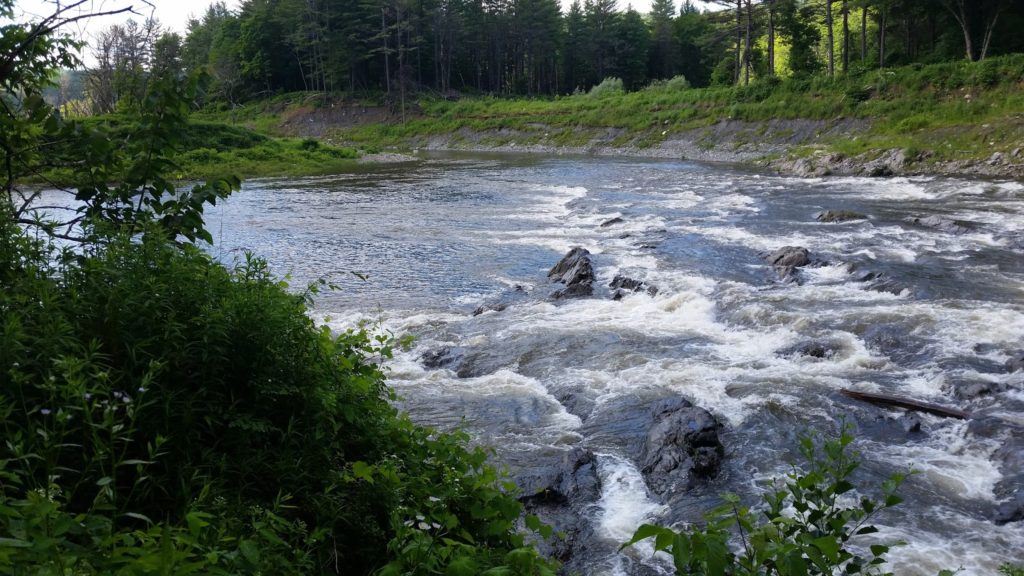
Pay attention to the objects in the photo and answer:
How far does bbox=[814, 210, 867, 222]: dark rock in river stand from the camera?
74.3 ft

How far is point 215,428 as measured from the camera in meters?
3.94

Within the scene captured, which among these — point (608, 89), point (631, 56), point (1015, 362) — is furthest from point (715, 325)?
point (631, 56)

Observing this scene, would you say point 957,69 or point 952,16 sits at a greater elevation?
point 952,16

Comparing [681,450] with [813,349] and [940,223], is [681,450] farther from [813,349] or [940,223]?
[940,223]

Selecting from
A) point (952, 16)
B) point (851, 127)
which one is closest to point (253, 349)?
point (851, 127)

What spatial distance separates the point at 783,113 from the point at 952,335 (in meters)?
38.0

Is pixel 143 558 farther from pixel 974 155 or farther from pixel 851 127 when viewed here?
pixel 851 127

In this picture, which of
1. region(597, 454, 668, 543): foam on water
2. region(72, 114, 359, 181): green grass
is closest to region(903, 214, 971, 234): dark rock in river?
region(597, 454, 668, 543): foam on water

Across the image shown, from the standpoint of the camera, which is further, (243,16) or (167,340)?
(243,16)

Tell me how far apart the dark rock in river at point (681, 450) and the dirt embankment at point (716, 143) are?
27.6 metres

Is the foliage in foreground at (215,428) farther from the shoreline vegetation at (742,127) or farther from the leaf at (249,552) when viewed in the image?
the shoreline vegetation at (742,127)

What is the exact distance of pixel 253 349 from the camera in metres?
4.12

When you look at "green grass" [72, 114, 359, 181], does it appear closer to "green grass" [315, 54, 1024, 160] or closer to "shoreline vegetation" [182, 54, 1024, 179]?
"shoreline vegetation" [182, 54, 1024, 179]

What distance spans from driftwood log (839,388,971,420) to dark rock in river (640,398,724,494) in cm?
230
